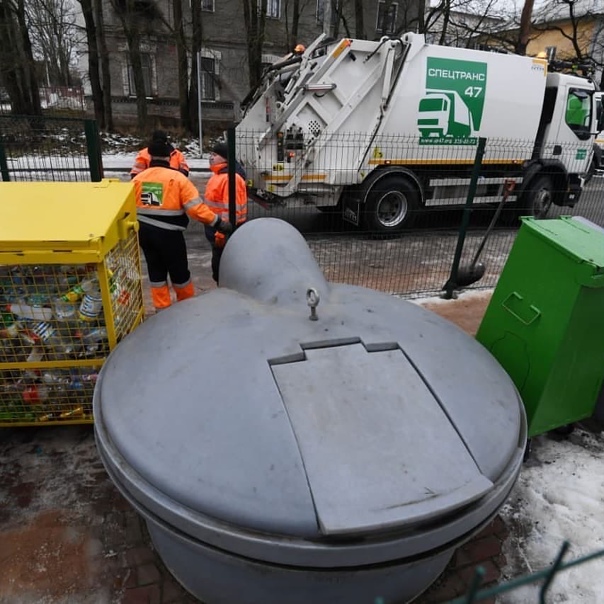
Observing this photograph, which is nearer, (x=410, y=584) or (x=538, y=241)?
(x=410, y=584)

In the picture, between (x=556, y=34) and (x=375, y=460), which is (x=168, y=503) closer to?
(x=375, y=460)

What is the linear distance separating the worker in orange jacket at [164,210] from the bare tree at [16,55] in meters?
20.3

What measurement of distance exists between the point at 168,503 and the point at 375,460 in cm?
72

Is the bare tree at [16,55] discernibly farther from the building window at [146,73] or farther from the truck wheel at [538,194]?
the truck wheel at [538,194]

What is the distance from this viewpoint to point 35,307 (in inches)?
108

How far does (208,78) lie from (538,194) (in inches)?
815

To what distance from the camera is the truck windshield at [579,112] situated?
32.7ft

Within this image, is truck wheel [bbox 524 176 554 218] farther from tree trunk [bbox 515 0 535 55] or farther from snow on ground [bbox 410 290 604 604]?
tree trunk [bbox 515 0 535 55]

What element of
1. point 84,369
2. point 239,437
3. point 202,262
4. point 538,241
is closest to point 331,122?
point 202,262

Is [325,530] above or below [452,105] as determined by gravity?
below

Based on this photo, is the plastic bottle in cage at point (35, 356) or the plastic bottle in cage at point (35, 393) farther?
the plastic bottle in cage at point (35, 393)

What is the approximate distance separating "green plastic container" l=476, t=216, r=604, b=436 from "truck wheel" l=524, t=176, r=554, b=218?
738 cm

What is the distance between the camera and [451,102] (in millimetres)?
8672

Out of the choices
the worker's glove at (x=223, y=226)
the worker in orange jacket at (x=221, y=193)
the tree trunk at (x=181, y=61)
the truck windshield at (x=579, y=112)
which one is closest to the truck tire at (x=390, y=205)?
the worker in orange jacket at (x=221, y=193)
